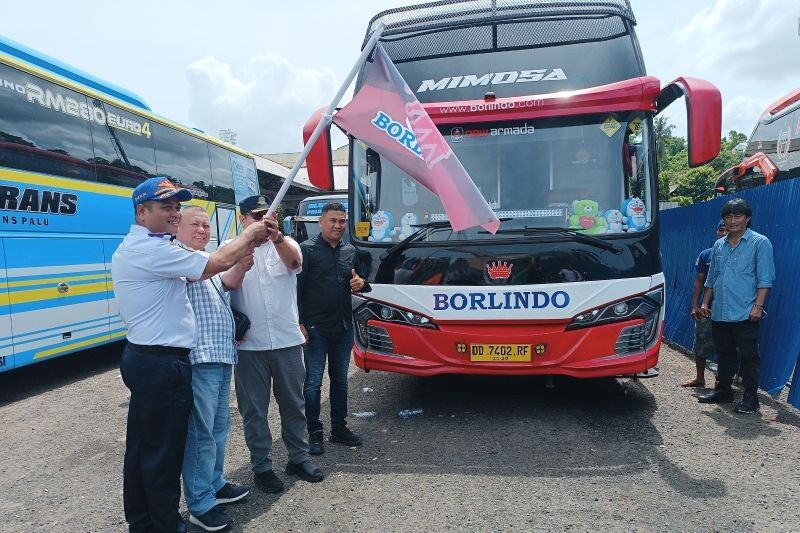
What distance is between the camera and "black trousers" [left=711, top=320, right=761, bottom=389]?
15.8 feet

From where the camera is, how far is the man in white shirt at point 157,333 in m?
2.74

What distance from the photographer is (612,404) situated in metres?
5.18

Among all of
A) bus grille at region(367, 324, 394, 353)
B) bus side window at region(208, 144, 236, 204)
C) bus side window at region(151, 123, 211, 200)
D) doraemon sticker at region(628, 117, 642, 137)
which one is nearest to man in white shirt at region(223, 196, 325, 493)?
bus grille at region(367, 324, 394, 353)

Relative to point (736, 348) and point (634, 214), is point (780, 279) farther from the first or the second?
point (634, 214)

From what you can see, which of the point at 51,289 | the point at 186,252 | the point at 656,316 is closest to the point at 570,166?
the point at 656,316

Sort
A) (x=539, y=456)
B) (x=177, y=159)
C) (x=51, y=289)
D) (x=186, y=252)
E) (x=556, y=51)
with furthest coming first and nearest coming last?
(x=177, y=159), (x=51, y=289), (x=556, y=51), (x=539, y=456), (x=186, y=252)

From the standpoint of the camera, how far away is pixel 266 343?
3605 millimetres

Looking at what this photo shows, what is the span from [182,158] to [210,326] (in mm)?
6458

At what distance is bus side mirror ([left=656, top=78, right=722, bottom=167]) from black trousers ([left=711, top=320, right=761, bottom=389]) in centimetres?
155

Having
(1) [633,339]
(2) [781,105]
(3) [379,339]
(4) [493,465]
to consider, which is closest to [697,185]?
(2) [781,105]

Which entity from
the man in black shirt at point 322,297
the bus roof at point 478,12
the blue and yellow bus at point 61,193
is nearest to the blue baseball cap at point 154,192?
the man in black shirt at point 322,297

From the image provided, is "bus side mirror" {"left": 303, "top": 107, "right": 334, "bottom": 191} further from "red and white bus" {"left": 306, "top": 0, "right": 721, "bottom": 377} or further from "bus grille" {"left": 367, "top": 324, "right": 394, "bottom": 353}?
"bus grille" {"left": 367, "top": 324, "right": 394, "bottom": 353}

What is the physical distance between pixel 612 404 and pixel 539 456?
1469mm

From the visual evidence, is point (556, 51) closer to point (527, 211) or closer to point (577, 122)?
point (577, 122)
